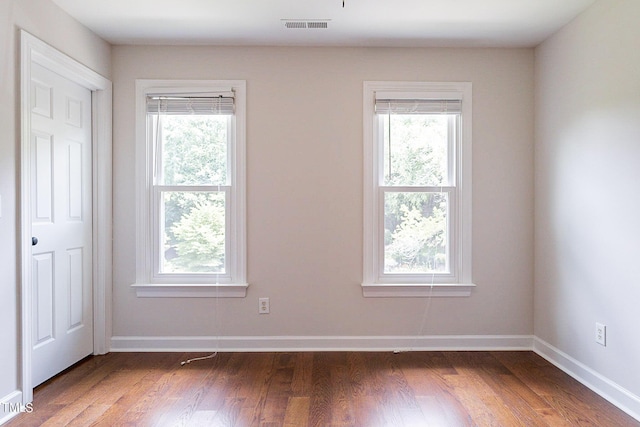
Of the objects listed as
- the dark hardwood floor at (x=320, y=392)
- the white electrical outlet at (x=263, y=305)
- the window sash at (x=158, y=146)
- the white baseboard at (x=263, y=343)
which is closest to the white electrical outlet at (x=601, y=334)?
the dark hardwood floor at (x=320, y=392)

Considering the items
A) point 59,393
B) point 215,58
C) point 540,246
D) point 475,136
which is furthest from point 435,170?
point 59,393

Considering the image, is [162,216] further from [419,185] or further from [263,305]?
[419,185]

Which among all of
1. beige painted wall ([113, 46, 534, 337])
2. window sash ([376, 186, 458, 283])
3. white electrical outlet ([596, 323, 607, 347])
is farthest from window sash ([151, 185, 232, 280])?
white electrical outlet ([596, 323, 607, 347])

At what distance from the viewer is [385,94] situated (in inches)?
136

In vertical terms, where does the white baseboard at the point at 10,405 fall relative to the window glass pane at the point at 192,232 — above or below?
below

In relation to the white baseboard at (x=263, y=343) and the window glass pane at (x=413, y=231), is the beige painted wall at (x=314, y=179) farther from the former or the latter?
the window glass pane at (x=413, y=231)

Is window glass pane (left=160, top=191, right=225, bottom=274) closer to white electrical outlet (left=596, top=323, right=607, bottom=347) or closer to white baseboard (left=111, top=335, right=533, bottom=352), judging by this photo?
white baseboard (left=111, top=335, right=533, bottom=352)

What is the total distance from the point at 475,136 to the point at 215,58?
7.00ft

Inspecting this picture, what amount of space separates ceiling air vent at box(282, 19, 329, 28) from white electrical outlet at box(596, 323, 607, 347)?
2.63 meters

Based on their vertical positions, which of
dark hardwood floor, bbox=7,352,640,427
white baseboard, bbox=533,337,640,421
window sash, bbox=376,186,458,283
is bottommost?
dark hardwood floor, bbox=7,352,640,427

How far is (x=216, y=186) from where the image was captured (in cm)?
346

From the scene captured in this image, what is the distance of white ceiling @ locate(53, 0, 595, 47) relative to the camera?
2.80 meters

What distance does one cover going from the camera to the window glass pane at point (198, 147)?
3.47m

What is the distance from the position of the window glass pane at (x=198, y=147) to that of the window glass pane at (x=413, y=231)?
1362 mm
